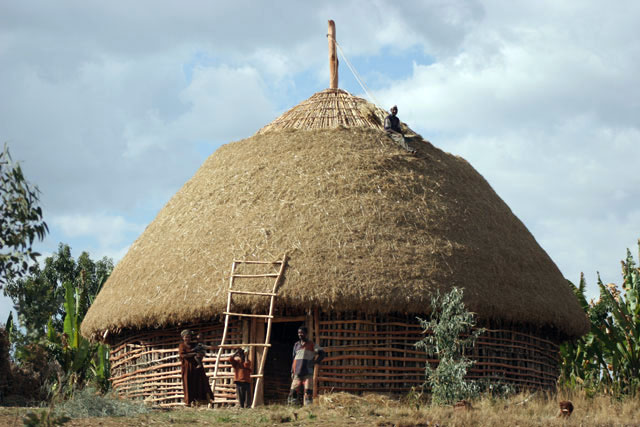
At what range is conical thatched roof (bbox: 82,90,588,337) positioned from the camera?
1472cm

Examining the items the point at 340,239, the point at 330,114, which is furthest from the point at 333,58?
the point at 340,239

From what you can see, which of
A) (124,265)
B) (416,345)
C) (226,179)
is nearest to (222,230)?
(226,179)

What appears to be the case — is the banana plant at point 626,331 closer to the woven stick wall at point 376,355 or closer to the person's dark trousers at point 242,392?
the woven stick wall at point 376,355

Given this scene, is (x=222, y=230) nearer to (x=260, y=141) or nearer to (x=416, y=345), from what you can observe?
(x=260, y=141)

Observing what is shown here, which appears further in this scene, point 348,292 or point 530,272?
point 530,272

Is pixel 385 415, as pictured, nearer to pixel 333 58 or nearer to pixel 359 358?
pixel 359 358

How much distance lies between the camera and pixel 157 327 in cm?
1555

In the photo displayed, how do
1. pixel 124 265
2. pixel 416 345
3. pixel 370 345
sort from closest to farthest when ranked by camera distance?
1. pixel 416 345
2. pixel 370 345
3. pixel 124 265

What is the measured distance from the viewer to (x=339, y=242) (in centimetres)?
1518

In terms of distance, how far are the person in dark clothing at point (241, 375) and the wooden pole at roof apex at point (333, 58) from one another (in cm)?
900

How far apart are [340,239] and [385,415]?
14.7 feet

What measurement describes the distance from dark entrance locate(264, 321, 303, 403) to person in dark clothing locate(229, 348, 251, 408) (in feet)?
9.81

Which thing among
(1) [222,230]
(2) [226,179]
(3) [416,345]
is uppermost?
(2) [226,179]

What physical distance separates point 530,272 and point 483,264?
1517 mm
